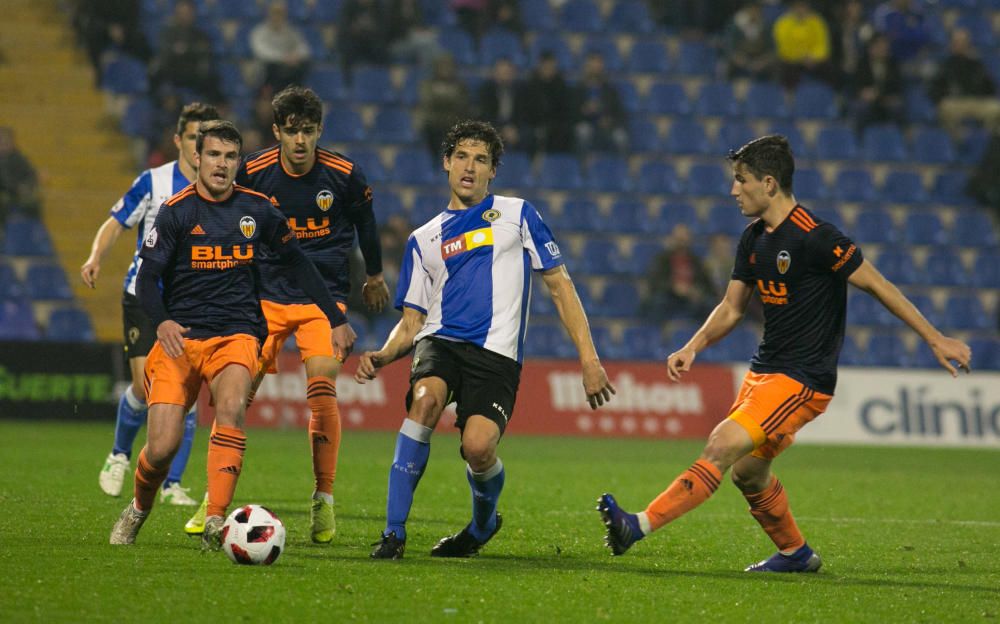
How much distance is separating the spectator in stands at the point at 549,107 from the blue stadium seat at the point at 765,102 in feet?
11.3

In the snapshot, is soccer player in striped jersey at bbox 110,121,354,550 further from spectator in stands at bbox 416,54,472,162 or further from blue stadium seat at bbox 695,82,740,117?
blue stadium seat at bbox 695,82,740,117

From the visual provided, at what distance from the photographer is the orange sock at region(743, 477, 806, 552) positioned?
276 inches

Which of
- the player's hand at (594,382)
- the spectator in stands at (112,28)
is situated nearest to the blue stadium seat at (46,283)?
the spectator in stands at (112,28)

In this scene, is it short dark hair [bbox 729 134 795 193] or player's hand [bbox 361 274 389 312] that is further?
player's hand [bbox 361 274 389 312]

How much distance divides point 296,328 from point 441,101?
1230cm

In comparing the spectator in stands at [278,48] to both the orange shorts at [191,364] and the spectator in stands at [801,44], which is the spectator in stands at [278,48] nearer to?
the spectator in stands at [801,44]

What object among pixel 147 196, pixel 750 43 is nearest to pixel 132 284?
pixel 147 196

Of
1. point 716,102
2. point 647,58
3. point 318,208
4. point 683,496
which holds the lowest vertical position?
point 683,496

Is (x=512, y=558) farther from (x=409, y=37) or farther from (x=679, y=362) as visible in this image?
(x=409, y=37)

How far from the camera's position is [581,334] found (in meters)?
6.94

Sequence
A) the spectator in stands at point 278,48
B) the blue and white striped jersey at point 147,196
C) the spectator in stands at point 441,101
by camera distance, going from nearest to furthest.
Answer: the blue and white striped jersey at point 147,196 < the spectator in stands at point 278,48 < the spectator in stands at point 441,101

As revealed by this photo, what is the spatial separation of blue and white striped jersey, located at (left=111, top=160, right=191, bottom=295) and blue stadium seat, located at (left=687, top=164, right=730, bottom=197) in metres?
13.4

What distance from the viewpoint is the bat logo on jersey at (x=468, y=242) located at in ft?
23.5

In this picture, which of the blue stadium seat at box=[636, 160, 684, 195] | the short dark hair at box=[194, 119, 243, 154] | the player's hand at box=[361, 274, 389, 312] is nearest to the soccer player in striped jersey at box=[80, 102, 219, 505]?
the player's hand at box=[361, 274, 389, 312]
